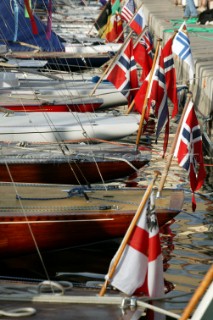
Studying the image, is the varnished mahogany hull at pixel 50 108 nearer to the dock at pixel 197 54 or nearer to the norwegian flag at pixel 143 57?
the norwegian flag at pixel 143 57

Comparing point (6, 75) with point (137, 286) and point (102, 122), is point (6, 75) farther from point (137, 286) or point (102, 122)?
point (137, 286)

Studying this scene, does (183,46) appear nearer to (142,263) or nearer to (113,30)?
(142,263)

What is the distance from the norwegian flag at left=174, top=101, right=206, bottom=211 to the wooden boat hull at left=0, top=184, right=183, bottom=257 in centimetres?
117

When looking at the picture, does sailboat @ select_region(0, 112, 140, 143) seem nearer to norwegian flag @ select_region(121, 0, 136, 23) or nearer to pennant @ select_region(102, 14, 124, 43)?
norwegian flag @ select_region(121, 0, 136, 23)

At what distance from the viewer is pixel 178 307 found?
54.6 feet

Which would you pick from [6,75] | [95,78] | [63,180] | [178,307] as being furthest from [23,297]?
[95,78]

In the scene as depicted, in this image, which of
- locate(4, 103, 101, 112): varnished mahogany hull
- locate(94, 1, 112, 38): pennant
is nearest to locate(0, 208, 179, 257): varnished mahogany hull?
locate(4, 103, 101, 112): varnished mahogany hull

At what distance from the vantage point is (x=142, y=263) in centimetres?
1344

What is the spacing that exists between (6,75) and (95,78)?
348 centimetres

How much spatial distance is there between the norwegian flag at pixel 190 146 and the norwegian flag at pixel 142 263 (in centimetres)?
660

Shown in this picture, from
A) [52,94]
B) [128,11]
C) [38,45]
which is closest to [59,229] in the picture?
[52,94]

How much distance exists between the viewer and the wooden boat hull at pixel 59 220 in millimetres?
18391

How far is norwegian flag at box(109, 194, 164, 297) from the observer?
1344 cm

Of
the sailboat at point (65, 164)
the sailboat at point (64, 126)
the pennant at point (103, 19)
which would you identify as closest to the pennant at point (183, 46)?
the sailboat at point (64, 126)
